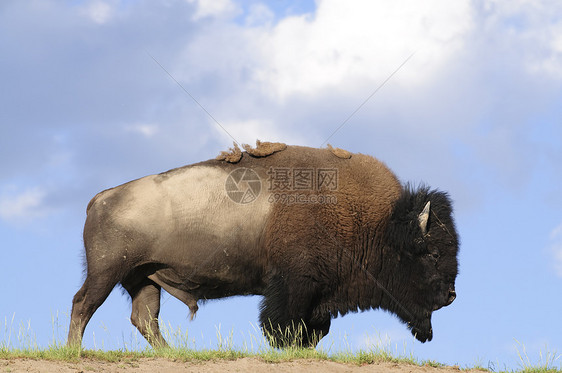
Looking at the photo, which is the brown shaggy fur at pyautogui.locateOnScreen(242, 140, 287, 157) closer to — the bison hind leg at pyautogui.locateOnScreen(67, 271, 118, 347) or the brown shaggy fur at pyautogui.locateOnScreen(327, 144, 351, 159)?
the brown shaggy fur at pyautogui.locateOnScreen(327, 144, 351, 159)

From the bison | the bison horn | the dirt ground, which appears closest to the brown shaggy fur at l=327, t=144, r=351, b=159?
the bison

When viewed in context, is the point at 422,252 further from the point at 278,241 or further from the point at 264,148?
the point at 264,148

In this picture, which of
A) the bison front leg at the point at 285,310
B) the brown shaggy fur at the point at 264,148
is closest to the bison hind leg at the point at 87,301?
the bison front leg at the point at 285,310

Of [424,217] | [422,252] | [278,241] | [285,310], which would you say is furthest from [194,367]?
[424,217]

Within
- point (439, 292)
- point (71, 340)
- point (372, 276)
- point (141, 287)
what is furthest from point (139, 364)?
point (439, 292)

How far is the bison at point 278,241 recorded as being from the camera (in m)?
9.89

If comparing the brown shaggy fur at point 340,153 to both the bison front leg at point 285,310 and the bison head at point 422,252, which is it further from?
the bison front leg at point 285,310

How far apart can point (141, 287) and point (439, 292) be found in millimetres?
4597

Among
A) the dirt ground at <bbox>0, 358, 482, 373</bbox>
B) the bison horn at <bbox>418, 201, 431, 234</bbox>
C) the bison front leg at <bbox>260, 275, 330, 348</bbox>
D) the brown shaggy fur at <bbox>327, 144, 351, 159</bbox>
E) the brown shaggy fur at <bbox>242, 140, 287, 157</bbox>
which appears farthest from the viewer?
the brown shaggy fur at <bbox>327, 144, 351, 159</bbox>

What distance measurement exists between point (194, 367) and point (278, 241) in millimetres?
2406

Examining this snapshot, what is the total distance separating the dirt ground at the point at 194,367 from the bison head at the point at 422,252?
7.11ft

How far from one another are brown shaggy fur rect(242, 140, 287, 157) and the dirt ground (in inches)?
131

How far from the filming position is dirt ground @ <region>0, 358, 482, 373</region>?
7.90 metres

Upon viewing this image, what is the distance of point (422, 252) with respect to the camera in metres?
10.5
